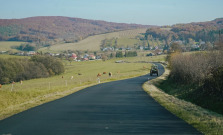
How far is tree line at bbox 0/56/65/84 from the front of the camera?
79.5 metres

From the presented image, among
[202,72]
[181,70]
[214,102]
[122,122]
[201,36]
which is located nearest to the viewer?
[122,122]

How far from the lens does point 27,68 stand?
86.0 m

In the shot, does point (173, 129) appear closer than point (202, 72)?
Yes

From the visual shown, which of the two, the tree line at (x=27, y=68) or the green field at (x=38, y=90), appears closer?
the green field at (x=38, y=90)

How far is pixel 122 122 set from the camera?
33.7ft

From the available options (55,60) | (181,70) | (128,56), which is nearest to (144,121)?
(181,70)

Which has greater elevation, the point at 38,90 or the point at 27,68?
the point at 38,90

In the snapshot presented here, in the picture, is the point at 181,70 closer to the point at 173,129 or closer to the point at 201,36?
the point at 173,129

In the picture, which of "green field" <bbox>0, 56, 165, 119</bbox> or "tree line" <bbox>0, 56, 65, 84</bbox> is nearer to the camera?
"green field" <bbox>0, 56, 165, 119</bbox>

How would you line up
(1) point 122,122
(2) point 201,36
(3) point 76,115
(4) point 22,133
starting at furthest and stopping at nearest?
(2) point 201,36
(3) point 76,115
(1) point 122,122
(4) point 22,133

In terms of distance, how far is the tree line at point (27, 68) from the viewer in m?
79.5

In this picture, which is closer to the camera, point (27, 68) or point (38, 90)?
point (38, 90)

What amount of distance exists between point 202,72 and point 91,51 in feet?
530

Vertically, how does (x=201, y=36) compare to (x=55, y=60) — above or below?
above
